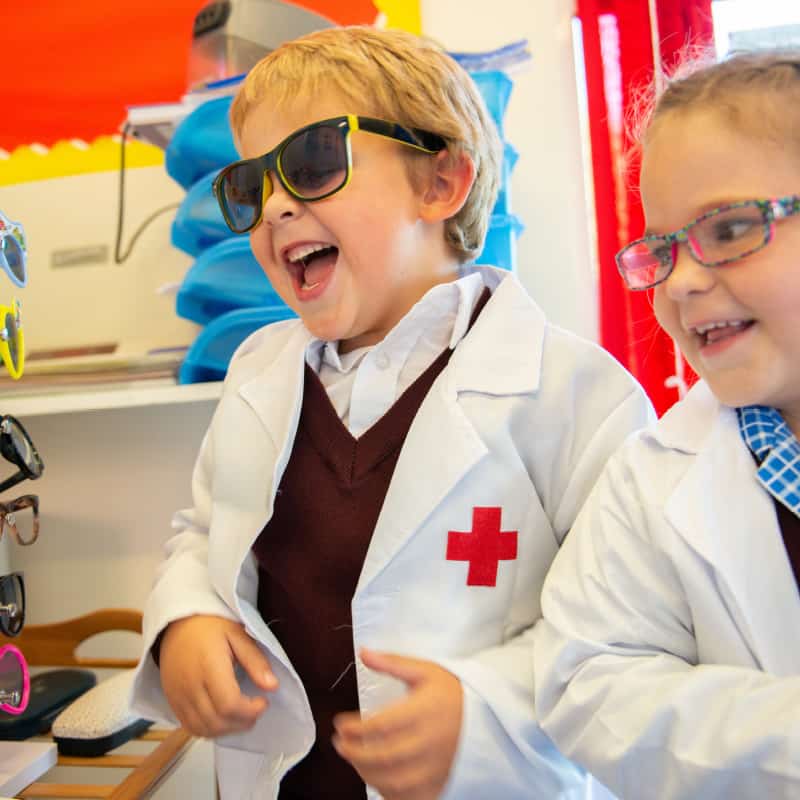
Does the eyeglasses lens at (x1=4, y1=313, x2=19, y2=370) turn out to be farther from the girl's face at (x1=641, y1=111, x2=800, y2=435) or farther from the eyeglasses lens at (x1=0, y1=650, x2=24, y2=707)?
the girl's face at (x1=641, y1=111, x2=800, y2=435)

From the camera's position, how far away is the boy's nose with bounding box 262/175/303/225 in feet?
2.58

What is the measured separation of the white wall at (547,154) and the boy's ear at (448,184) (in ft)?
1.70

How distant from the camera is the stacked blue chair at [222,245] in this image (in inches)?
43.6

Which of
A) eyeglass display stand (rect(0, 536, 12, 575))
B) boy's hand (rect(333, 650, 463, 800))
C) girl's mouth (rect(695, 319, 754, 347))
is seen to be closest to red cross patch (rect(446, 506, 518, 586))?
boy's hand (rect(333, 650, 463, 800))

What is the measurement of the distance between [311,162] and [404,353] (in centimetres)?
22

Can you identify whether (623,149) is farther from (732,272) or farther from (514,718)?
(514,718)

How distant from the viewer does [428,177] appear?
2.84 feet

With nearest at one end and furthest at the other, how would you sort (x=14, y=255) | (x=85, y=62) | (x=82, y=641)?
(x=14, y=255) → (x=82, y=641) → (x=85, y=62)

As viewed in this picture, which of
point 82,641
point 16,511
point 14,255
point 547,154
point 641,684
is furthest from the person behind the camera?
point 547,154

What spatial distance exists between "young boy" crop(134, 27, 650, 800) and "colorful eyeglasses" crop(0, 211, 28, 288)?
0.25 metres

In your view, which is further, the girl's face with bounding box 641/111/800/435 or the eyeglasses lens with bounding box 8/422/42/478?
the eyeglasses lens with bounding box 8/422/42/478

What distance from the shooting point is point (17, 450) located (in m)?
0.86

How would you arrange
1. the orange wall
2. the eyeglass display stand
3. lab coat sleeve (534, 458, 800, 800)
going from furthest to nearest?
the orange wall < the eyeglass display stand < lab coat sleeve (534, 458, 800, 800)

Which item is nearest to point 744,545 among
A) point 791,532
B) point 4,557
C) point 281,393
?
point 791,532
